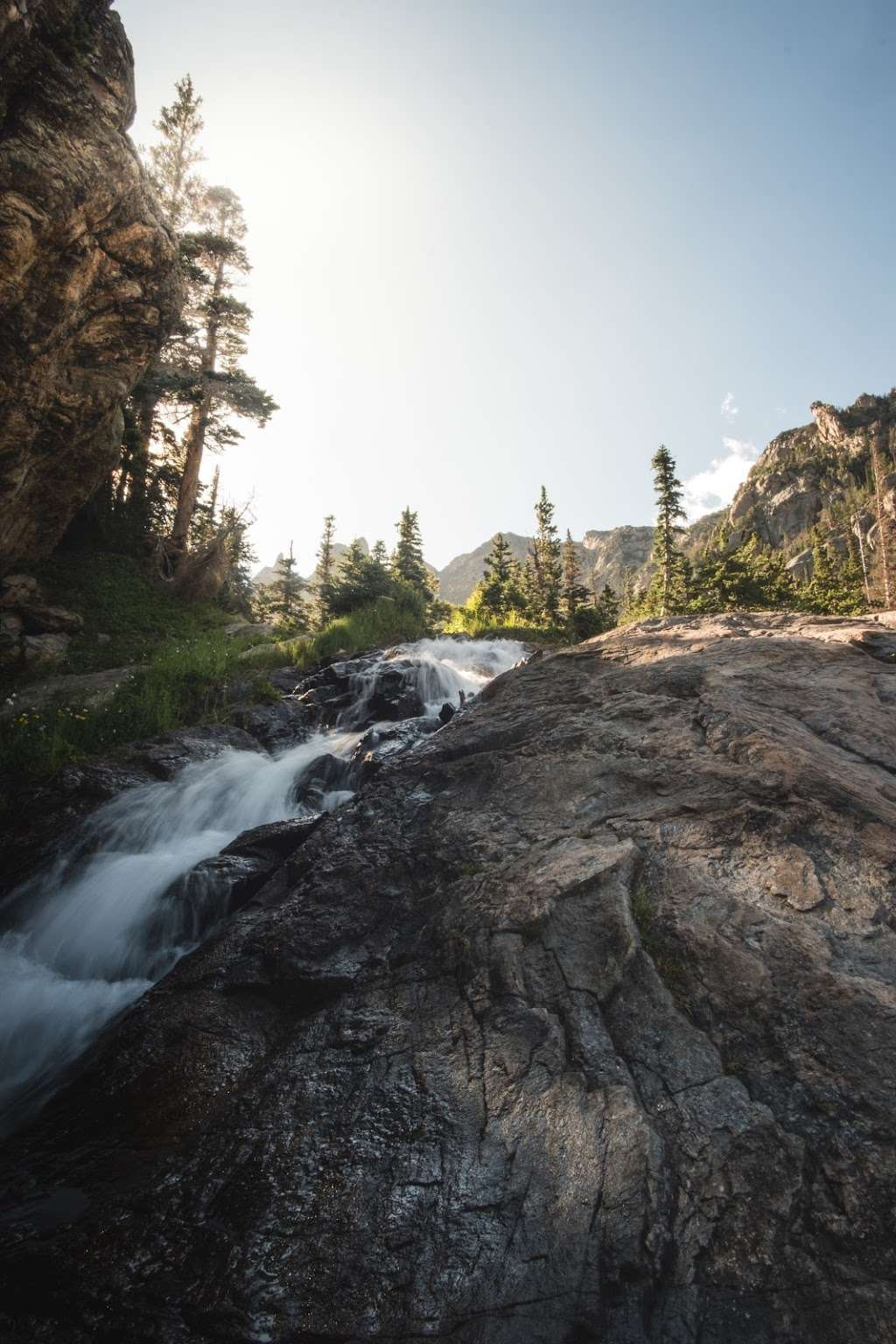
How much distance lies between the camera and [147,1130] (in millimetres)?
3439

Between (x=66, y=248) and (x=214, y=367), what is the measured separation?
14422 millimetres

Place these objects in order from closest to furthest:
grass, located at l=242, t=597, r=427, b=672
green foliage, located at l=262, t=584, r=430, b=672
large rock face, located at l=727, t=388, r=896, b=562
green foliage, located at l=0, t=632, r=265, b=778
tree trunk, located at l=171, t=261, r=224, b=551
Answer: green foliage, located at l=0, t=632, r=265, b=778 → grass, located at l=242, t=597, r=427, b=672 → green foliage, located at l=262, t=584, r=430, b=672 → tree trunk, located at l=171, t=261, r=224, b=551 → large rock face, located at l=727, t=388, r=896, b=562

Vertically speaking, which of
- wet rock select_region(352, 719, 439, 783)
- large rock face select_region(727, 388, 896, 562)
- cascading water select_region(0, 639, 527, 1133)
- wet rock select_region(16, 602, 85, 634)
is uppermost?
large rock face select_region(727, 388, 896, 562)

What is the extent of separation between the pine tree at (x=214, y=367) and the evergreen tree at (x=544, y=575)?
54.9ft

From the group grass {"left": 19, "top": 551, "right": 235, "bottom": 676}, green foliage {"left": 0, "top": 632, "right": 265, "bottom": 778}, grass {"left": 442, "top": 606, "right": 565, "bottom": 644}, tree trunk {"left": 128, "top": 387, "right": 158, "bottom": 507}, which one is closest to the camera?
green foliage {"left": 0, "top": 632, "right": 265, "bottom": 778}

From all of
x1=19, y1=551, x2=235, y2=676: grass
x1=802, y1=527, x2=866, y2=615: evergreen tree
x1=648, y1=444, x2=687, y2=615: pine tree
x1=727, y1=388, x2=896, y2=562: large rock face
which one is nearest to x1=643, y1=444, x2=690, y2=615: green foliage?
x1=648, y1=444, x2=687, y2=615: pine tree

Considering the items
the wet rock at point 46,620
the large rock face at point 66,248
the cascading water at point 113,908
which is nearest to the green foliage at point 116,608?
the wet rock at point 46,620

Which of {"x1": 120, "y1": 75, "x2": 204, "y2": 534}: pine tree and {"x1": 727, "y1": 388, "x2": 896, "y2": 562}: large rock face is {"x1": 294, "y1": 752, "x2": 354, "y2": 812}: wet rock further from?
{"x1": 727, "y1": 388, "x2": 896, "y2": 562}: large rock face

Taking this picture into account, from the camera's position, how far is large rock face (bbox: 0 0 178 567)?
8.85 meters

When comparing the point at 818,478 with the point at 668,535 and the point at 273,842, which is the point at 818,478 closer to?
the point at 668,535

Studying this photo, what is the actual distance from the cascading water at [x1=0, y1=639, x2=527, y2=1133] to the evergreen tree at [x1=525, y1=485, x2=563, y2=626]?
19034 mm

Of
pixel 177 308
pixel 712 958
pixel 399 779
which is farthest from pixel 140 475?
pixel 712 958

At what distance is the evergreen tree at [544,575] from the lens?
3015cm

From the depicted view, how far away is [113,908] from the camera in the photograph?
21.6ft
